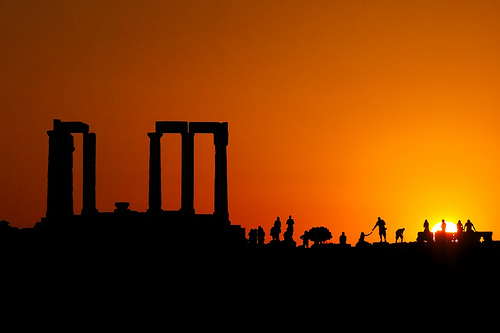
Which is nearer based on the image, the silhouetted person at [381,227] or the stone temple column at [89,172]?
the silhouetted person at [381,227]

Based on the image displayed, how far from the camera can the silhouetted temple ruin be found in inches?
3342

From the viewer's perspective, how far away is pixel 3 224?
282 feet

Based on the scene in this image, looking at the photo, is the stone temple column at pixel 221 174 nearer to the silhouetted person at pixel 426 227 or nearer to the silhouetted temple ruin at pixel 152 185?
the silhouetted temple ruin at pixel 152 185

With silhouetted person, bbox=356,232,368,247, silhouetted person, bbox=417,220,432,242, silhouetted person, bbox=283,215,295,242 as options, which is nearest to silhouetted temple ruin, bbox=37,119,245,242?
→ silhouetted person, bbox=283,215,295,242

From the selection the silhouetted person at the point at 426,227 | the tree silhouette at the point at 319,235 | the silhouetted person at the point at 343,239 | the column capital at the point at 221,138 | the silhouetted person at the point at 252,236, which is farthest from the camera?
the column capital at the point at 221,138

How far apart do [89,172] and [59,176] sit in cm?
288

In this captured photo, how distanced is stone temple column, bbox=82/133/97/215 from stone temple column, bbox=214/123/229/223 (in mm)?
7520

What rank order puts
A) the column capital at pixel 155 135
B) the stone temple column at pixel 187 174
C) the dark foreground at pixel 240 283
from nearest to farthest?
the dark foreground at pixel 240 283 < the stone temple column at pixel 187 174 < the column capital at pixel 155 135

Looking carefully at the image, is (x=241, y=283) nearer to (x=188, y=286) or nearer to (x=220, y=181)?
(x=188, y=286)

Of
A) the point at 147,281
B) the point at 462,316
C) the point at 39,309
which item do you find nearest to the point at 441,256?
the point at 462,316

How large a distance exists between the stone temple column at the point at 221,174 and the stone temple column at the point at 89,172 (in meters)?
7.52

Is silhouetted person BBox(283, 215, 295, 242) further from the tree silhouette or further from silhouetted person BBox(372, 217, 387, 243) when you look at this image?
silhouetted person BBox(372, 217, 387, 243)

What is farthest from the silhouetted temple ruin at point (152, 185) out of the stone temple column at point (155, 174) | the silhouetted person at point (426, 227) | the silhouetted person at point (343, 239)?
the silhouetted person at point (426, 227)

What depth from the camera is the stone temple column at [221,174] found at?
3504 inches
